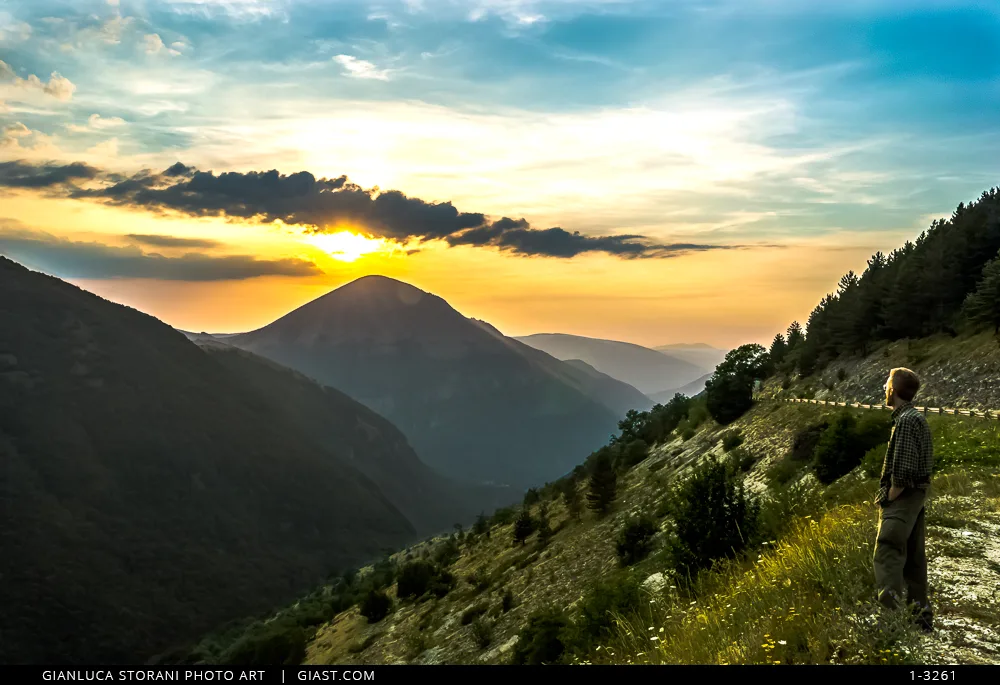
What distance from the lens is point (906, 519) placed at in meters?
7.02

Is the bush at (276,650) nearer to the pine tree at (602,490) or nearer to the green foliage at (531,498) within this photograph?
the green foliage at (531,498)

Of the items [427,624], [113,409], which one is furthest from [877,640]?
[113,409]

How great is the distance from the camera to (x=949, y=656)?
20.7 feet

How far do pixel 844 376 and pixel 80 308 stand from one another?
589ft

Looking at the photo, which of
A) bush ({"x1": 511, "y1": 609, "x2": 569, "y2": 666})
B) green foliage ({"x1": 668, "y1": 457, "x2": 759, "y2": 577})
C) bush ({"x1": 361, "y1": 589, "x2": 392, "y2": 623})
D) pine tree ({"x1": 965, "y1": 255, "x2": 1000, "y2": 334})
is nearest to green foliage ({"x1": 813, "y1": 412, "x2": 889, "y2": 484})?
green foliage ({"x1": 668, "y1": 457, "x2": 759, "y2": 577})

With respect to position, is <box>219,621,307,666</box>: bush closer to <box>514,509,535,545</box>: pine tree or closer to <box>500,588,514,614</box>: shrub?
<box>514,509,535,545</box>: pine tree

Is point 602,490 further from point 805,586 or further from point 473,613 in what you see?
point 805,586

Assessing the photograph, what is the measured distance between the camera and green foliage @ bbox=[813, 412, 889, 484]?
1956cm

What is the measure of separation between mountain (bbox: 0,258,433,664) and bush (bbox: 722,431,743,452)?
84.6 metres

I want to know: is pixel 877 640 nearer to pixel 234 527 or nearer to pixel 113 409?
pixel 234 527

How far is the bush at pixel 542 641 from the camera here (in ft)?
48.5

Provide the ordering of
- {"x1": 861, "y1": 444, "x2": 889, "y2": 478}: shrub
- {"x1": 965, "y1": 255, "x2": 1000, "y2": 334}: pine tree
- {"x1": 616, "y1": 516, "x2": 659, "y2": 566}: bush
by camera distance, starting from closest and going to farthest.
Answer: {"x1": 861, "y1": 444, "x2": 889, "y2": 478}: shrub
{"x1": 616, "y1": 516, "x2": 659, "y2": 566}: bush
{"x1": 965, "y1": 255, "x2": 1000, "y2": 334}: pine tree

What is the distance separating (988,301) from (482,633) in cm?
2612

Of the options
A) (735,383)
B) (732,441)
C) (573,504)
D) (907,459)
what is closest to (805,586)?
(907,459)
